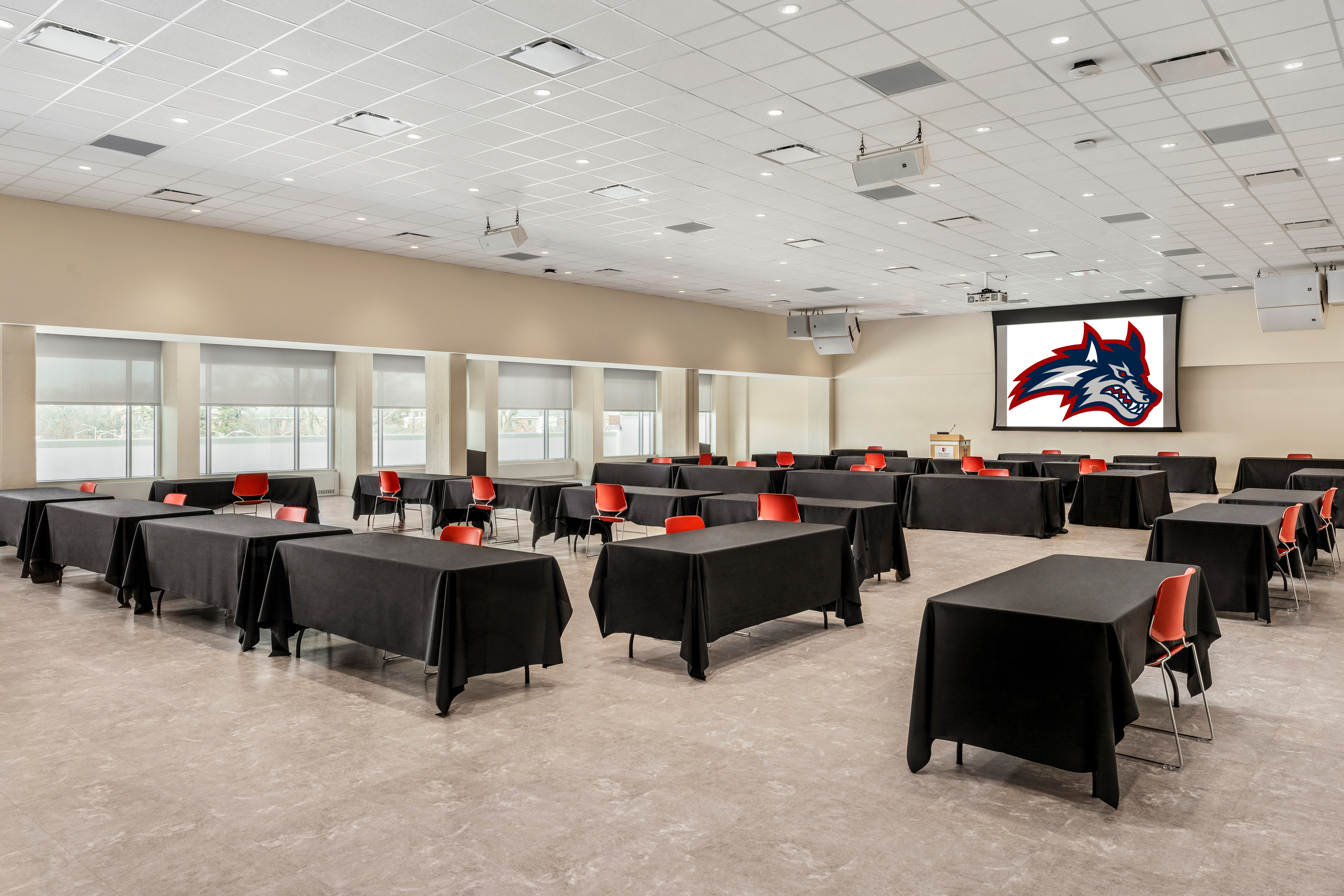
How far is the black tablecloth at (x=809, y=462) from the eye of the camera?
18.6m

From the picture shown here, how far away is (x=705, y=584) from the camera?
17.0 feet

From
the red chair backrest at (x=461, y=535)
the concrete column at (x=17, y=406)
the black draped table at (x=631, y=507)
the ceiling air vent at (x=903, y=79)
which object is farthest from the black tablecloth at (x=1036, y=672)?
the concrete column at (x=17, y=406)

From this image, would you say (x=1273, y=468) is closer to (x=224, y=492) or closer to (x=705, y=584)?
(x=705, y=584)

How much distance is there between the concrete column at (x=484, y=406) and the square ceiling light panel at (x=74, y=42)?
1218 centimetres

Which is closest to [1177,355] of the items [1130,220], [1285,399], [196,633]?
[1285,399]

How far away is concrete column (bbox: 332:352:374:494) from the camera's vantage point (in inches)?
696

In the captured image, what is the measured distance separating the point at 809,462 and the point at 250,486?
1115cm

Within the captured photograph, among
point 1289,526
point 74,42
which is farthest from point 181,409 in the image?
point 1289,526

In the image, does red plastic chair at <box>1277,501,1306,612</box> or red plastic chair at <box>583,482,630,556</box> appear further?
red plastic chair at <box>583,482,630,556</box>

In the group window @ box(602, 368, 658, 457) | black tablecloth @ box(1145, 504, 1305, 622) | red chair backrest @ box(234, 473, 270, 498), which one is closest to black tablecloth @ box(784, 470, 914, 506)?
black tablecloth @ box(1145, 504, 1305, 622)

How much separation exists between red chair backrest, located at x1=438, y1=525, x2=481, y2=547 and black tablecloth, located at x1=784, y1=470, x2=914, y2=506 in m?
6.98

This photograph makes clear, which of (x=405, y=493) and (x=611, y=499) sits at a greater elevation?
(x=611, y=499)

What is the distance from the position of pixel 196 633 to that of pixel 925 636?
5269 mm

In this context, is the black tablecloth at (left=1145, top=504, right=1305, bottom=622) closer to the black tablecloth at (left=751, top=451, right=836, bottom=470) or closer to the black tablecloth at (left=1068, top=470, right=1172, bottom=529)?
the black tablecloth at (left=1068, top=470, right=1172, bottom=529)
